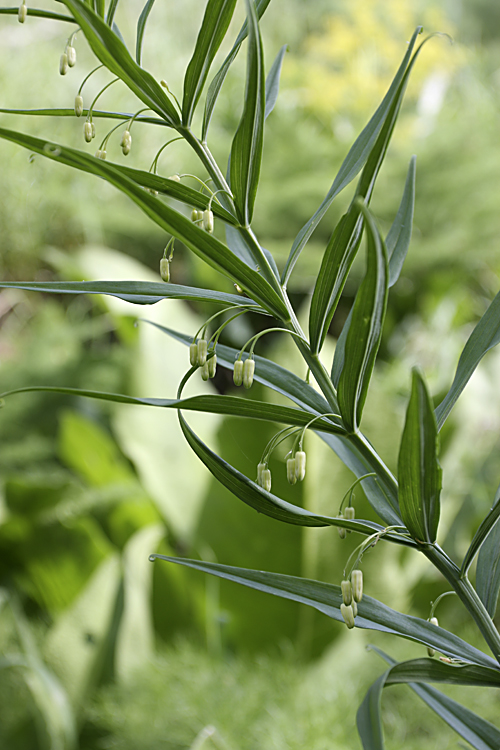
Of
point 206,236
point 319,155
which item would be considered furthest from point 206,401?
point 319,155

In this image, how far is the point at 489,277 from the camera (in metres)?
1.09

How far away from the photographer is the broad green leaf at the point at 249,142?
0.11 m

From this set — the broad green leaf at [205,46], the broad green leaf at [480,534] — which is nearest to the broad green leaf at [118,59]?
the broad green leaf at [205,46]

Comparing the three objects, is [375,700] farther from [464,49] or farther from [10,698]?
[464,49]

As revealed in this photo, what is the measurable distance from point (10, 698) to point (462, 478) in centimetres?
50

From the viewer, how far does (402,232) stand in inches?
6.1

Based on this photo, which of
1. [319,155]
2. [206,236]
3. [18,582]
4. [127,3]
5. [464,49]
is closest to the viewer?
[206,236]

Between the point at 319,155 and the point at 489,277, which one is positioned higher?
the point at 319,155

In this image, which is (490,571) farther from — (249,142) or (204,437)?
(204,437)

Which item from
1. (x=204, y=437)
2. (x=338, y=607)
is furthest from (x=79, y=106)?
(x=204, y=437)

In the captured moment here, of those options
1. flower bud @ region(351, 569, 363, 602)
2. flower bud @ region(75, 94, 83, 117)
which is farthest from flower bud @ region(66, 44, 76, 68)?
flower bud @ region(351, 569, 363, 602)

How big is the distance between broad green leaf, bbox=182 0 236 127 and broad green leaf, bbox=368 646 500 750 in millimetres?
146

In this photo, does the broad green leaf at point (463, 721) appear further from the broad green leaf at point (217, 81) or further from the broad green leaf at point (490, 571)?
the broad green leaf at point (217, 81)

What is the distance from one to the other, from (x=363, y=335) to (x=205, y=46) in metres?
0.07
